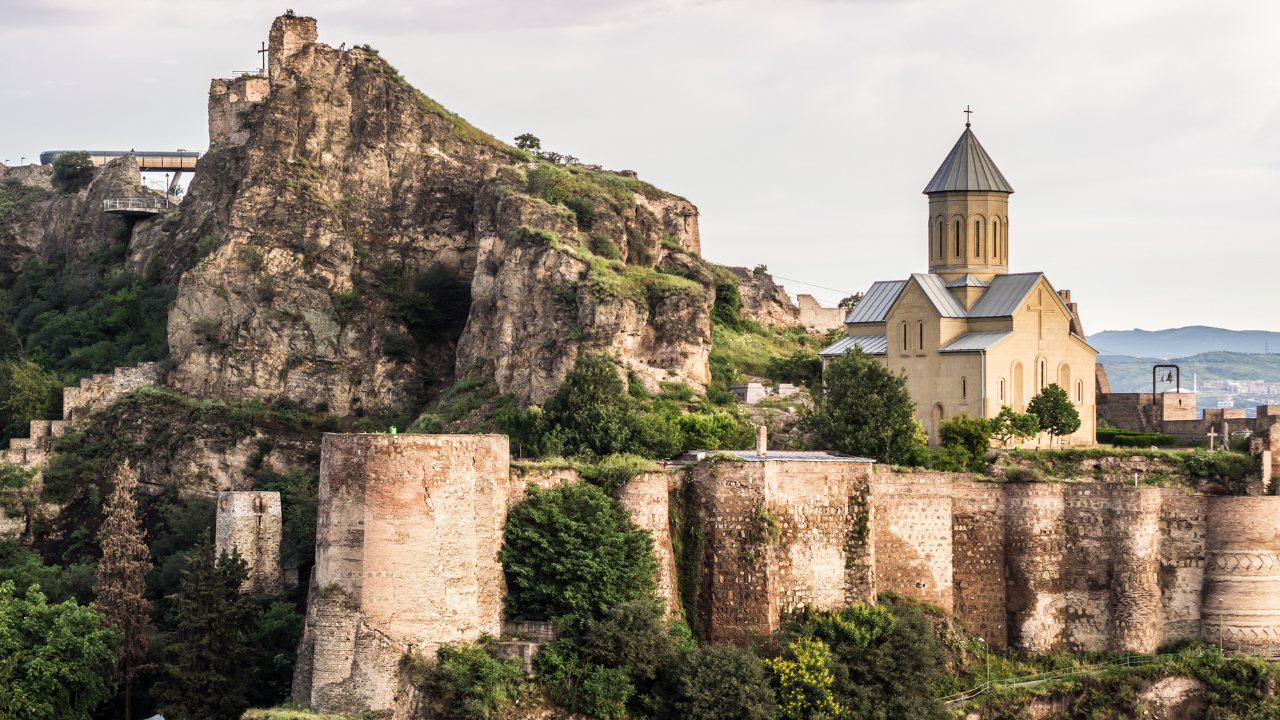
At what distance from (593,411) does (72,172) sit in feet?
152

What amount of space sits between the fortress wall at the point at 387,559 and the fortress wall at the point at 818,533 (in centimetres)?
751

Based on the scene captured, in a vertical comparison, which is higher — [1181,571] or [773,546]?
[773,546]

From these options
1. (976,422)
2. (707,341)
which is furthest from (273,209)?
(976,422)

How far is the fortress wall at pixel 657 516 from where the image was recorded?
113ft

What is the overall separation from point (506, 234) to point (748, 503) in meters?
24.4

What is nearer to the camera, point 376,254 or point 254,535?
point 254,535

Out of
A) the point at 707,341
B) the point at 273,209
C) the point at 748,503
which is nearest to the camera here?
the point at 748,503

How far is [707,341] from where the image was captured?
182 feet

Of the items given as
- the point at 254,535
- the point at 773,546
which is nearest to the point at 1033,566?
the point at 773,546

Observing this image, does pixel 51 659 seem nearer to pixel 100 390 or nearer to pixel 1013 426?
pixel 100 390

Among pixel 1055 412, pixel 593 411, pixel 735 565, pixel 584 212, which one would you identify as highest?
pixel 584 212

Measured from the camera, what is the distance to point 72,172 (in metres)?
78.8

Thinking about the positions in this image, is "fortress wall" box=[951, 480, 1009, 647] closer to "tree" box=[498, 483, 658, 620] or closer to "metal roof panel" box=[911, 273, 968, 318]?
"tree" box=[498, 483, 658, 620]

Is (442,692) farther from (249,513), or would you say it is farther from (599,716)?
(249,513)
